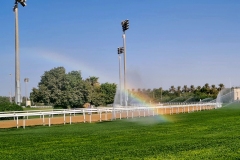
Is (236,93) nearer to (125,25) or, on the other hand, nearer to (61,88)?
(61,88)

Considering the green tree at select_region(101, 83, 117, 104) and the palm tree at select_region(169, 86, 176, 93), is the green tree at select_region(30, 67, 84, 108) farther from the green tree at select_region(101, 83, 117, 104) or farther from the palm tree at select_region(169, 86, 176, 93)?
the palm tree at select_region(169, 86, 176, 93)

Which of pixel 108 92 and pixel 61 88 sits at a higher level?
pixel 61 88

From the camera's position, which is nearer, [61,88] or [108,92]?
[61,88]

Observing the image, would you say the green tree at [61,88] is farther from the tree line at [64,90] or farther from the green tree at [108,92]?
the green tree at [108,92]

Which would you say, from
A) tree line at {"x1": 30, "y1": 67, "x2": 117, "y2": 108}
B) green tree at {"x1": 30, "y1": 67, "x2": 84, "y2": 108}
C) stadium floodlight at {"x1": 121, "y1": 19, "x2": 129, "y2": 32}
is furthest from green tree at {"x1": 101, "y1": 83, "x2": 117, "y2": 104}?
stadium floodlight at {"x1": 121, "y1": 19, "x2": 129, "y2": 32}

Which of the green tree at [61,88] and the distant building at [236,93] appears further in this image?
the distant building at [236,93]

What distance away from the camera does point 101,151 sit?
11086 millimetres

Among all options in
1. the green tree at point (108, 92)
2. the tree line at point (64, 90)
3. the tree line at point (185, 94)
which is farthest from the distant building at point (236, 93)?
the tree line at point (64, 90)

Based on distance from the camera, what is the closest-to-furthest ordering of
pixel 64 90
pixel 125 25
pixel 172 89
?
pixel 125 25 < pixel 64 90 < pixel 172 89

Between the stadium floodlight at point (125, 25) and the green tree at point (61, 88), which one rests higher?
the stadium floodlight at point (125, 25)

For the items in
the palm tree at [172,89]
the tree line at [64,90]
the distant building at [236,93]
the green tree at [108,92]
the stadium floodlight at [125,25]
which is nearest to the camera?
the stadium floodlight at [125,25]

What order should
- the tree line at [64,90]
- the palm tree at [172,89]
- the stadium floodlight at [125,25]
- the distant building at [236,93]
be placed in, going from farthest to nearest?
the palm tree at [172,89]
the distant building at [236,93]
the tree line at [64,90]
the stadium floodlight at [125,25]

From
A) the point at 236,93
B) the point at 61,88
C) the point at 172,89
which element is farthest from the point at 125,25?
the point at 172,89

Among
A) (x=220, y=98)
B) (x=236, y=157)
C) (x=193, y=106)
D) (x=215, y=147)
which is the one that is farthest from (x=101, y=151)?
(x=220, y=98)
